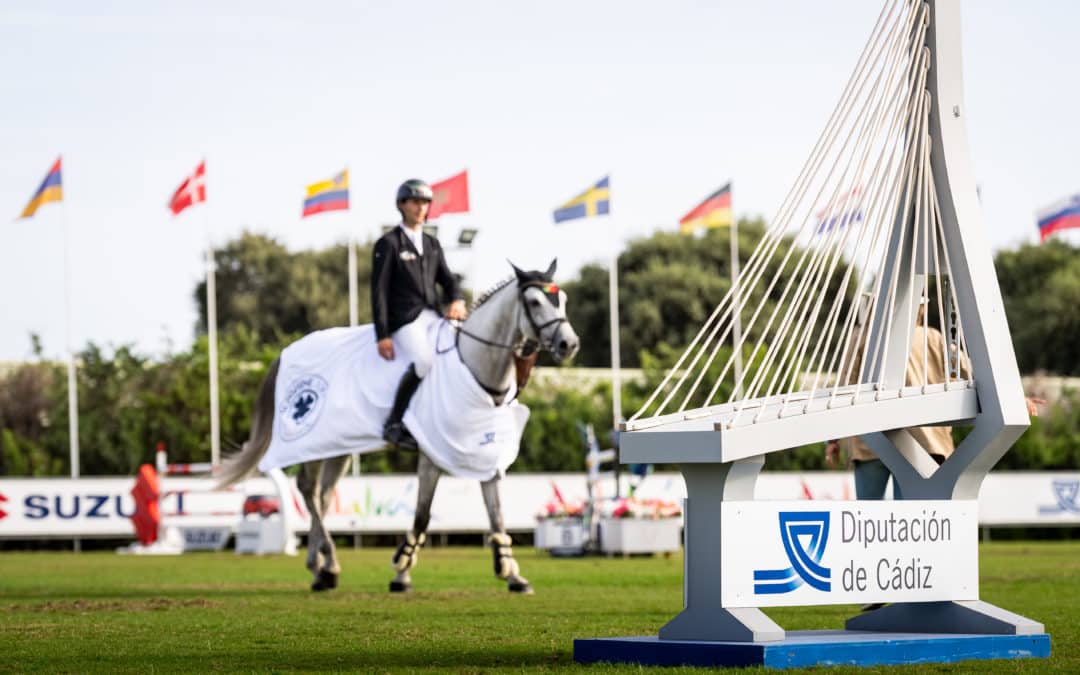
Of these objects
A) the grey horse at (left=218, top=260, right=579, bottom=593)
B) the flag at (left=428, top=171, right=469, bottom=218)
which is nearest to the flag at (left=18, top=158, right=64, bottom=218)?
the flag at (left=428, top=171, right=469, bottom=218)

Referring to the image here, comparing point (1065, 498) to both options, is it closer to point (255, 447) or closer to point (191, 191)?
point (191, 191)

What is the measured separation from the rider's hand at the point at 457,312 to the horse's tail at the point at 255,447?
250 centimetres

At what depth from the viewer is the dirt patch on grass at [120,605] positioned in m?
12.1

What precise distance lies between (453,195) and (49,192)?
873 centimetres

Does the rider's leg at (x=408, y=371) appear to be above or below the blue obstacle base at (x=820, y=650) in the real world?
above

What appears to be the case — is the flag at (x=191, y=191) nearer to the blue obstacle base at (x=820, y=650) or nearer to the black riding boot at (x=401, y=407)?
the black riding boot at (x=401, y=407)

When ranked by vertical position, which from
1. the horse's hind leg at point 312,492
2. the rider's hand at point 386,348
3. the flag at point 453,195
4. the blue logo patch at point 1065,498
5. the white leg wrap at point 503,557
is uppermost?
the flag at point 453,195

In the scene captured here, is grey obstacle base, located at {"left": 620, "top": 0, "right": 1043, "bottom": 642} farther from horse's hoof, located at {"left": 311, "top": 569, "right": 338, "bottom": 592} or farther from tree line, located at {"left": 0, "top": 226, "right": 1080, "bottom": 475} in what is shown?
tree line, located at {"left": 0, "top": 226, "right": 1080, "bottom": 475}

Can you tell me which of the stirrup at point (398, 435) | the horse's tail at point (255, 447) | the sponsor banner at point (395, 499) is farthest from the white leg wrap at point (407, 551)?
the sponsor banner at point (395, 499)

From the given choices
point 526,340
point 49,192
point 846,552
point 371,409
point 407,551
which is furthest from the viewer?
point 49,192

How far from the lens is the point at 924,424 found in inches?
328

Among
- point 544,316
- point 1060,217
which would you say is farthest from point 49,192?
point 544,316

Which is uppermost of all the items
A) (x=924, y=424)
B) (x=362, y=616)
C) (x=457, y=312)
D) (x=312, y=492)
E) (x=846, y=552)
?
(x=457, y=312)

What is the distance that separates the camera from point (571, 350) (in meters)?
12.1
